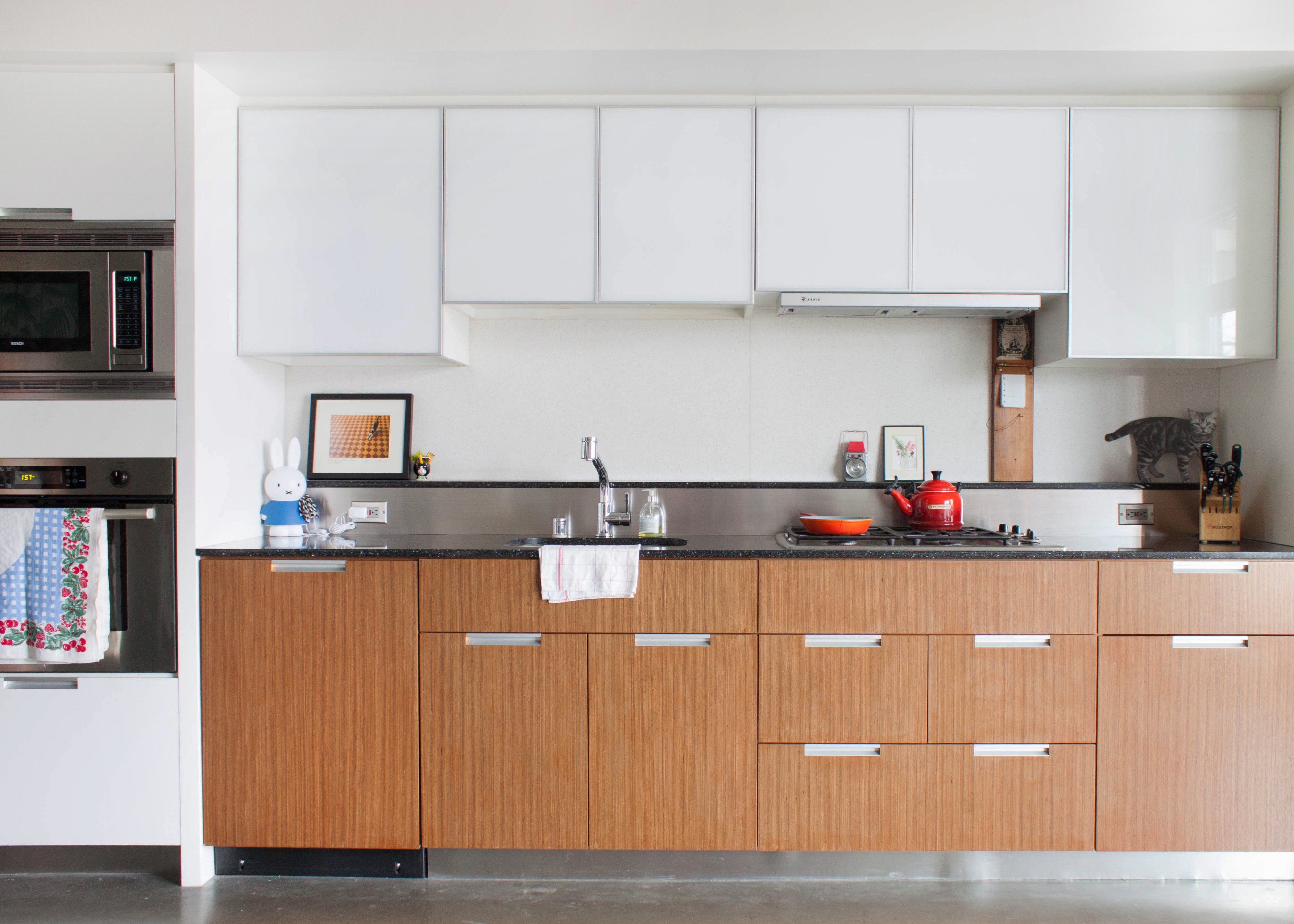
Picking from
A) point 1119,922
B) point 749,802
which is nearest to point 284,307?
point 749,802

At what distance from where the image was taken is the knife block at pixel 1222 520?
2469 millimetres

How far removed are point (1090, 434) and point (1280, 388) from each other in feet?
1.78

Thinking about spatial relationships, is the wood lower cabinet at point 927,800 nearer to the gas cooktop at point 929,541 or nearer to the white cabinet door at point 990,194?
the gas cooktop at point 929,541

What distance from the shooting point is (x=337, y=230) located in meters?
2.48

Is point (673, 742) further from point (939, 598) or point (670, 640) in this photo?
point (939, 598)

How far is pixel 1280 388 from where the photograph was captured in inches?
96.3

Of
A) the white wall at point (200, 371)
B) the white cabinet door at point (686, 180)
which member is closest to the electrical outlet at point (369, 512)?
the white wall at point (200, 371)

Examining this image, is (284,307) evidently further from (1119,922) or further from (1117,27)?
(1119,922)

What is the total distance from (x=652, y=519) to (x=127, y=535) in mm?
1548

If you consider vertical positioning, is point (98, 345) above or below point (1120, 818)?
above

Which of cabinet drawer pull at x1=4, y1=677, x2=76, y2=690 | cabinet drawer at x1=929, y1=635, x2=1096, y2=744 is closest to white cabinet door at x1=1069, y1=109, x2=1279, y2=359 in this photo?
cabinet drawer at x1=929, y1=635, x2=1096, y2=744

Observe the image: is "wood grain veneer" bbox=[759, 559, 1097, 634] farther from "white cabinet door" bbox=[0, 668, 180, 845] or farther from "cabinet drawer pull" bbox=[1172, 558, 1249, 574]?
"white cabinet door" bbox=[0, 668, 180, 845]

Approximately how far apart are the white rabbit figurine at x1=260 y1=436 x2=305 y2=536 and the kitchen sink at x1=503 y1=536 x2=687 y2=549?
0.73 meters

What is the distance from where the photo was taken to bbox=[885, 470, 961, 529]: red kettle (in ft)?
8.43
